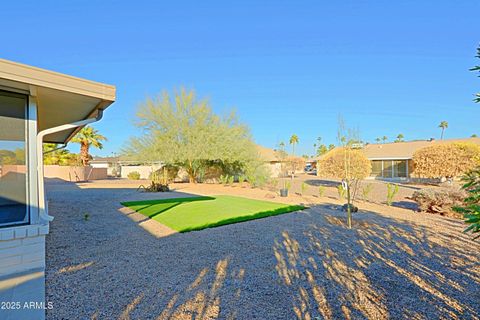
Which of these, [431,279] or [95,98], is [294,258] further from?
[95,98]

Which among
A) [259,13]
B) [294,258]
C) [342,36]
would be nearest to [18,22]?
[259,13]

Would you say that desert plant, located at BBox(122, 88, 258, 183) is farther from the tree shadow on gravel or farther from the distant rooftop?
the distant rooftop

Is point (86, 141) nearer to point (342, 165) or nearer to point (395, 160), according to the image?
point (342, 165)

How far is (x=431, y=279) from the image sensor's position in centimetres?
400

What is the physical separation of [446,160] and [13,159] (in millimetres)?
24850

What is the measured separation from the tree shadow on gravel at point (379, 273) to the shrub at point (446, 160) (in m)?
15.7

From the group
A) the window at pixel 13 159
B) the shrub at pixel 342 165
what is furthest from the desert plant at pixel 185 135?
the window at pixel 13 159

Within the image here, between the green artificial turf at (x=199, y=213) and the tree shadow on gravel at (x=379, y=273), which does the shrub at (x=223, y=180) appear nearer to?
the green artificial turf at (x=199, y=213)

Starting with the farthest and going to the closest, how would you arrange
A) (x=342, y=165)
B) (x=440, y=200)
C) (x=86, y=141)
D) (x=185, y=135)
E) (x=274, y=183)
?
(x=86, y=141)
(x=274, y=183)
(x=185, y=135)
(x=342, y=165)
(x=440, y=200)

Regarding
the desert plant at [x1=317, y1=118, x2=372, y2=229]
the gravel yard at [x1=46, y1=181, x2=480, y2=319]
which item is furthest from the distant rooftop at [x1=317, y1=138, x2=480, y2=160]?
the gravel yard at [x1=46, y1=181, x2=480, y2=319]

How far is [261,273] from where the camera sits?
Answer: 13.7ft

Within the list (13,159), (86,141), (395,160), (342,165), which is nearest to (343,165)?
(342,165)

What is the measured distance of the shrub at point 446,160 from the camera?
61.8ft

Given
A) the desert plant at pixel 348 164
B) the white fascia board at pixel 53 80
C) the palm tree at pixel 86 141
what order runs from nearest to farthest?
the white fascia board at pixel 53 80 → the desert plant at pixel 348 164 → the palm tree at pixel 86 141
